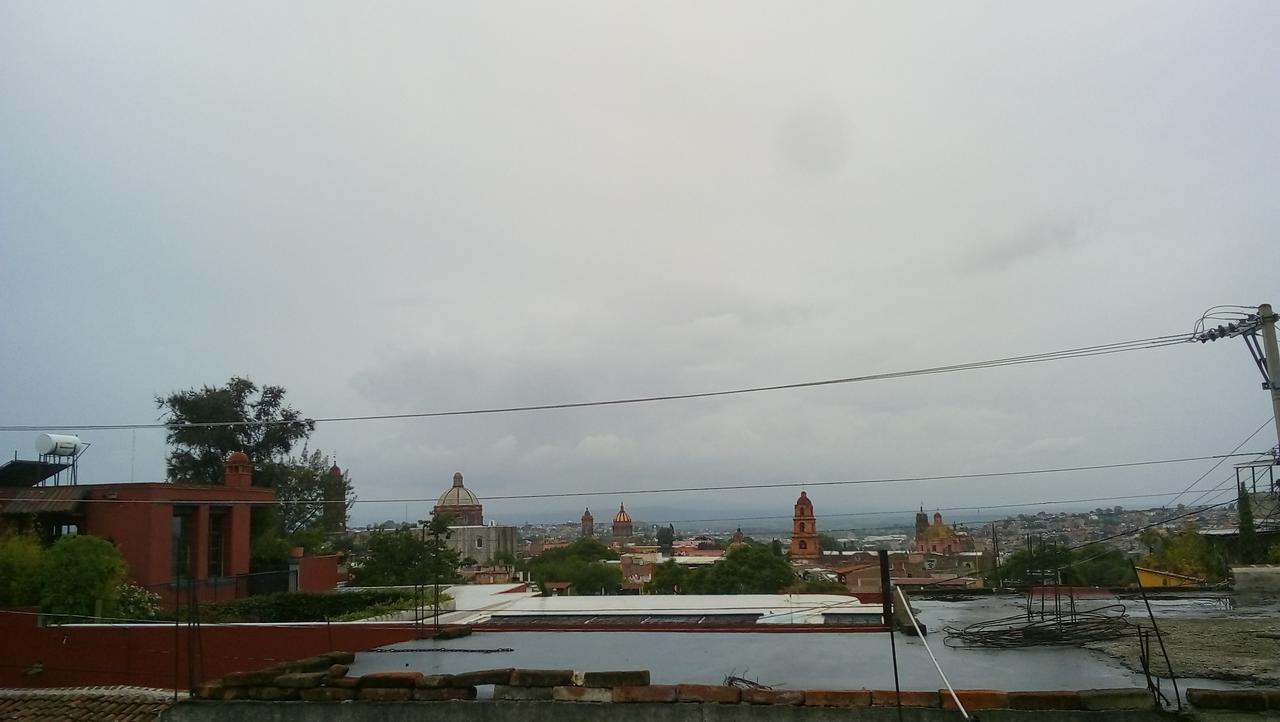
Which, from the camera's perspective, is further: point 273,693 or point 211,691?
point 211,691

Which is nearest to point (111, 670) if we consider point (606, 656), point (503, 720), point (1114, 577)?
point (606, 656)

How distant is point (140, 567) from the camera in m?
26.1

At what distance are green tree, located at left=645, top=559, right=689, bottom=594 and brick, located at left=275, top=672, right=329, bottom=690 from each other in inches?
2152

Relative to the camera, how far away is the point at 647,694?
24.2 ft

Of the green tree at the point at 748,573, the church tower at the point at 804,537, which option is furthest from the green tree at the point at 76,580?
the church tower at the point at 804,537

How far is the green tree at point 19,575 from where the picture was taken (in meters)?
22.6

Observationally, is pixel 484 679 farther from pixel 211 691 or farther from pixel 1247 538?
pixel 1247 538

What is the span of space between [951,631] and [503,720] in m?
6.46

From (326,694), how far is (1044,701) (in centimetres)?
608

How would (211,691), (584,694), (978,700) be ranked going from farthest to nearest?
(211,691)
(584,694)
(978,700)

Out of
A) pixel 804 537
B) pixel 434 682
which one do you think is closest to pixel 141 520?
pixel 434 682

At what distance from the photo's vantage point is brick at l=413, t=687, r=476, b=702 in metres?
7.79

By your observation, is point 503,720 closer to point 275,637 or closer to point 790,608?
point 790,608

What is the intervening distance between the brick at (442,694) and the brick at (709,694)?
1880mm
